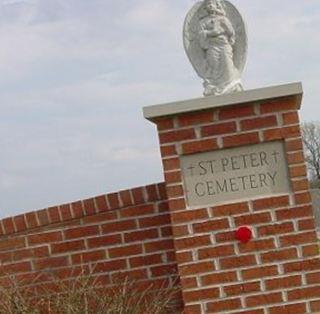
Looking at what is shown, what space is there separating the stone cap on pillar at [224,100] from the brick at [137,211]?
67 centimetres

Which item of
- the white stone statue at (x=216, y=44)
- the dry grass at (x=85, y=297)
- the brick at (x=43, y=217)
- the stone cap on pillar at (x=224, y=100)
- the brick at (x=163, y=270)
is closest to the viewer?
the dry grass at (x=85, y=297)

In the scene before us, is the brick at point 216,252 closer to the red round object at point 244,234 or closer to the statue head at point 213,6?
the red round object at point 244,234

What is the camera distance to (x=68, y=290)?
4.64 meters

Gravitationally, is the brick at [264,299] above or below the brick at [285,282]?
below

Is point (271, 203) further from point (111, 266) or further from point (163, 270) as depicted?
point (111, 266)

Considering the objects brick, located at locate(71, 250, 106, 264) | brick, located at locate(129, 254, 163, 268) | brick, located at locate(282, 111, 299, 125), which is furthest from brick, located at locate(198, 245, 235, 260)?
brick, located at locate(282, 111, 299, 125)

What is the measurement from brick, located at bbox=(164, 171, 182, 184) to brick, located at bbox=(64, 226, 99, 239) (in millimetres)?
681

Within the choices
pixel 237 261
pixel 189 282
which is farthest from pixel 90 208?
pixel 237 261

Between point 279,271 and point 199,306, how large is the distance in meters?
0.55

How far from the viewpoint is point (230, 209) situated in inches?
183

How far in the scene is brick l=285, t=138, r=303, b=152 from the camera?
15.1 feet

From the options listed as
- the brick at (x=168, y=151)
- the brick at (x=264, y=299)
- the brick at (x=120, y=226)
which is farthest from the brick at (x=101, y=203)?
the brick at (x=264, y=299)

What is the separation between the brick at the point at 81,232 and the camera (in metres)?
5.02

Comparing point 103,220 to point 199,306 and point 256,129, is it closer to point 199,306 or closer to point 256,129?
point 199,306
